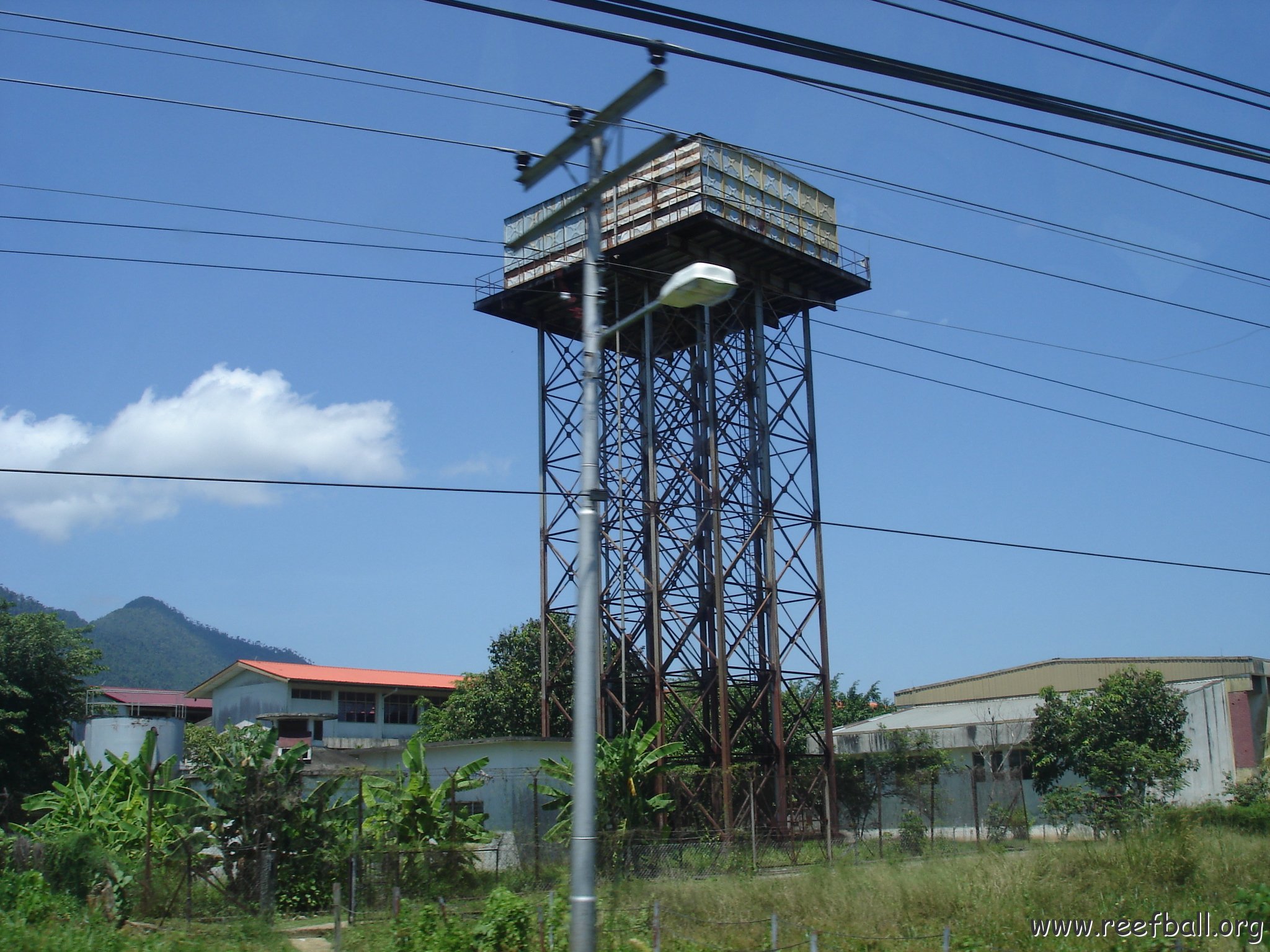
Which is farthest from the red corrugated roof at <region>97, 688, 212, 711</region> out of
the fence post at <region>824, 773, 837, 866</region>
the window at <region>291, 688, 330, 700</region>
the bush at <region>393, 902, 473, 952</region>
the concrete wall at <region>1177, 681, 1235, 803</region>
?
the bush at <region>393, 902, 473, 952</region>

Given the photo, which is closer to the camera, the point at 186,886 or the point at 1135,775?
A: the point at 186,886

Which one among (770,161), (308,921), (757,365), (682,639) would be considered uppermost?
(770,161)

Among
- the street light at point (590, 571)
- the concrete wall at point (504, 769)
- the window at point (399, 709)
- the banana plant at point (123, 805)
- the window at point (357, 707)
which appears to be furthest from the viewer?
the window at point (399, 709)

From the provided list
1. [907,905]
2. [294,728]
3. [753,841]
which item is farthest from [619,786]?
[294,728]

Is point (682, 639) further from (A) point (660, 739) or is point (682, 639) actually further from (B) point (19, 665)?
(B) point (19, 665)

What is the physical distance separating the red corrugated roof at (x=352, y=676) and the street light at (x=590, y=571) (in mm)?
53107

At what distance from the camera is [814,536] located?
33500 millimetres

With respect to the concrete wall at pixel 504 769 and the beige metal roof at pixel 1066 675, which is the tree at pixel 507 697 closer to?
the concrete wall at pixel 504 769

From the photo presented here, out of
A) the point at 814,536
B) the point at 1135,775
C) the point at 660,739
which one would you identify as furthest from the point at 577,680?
the point at 1135,775

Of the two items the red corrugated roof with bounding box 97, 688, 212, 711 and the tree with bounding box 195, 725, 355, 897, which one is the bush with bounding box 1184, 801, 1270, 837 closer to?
the tree with bounding box 195, 725, 355, 897

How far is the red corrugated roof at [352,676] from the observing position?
61.6 metres

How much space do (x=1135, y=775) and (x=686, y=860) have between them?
53.9ft

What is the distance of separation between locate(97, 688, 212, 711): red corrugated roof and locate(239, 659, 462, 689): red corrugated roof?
1625cm

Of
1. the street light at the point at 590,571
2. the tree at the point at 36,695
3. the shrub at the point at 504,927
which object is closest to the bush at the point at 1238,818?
the shrub at the point at 504,927
